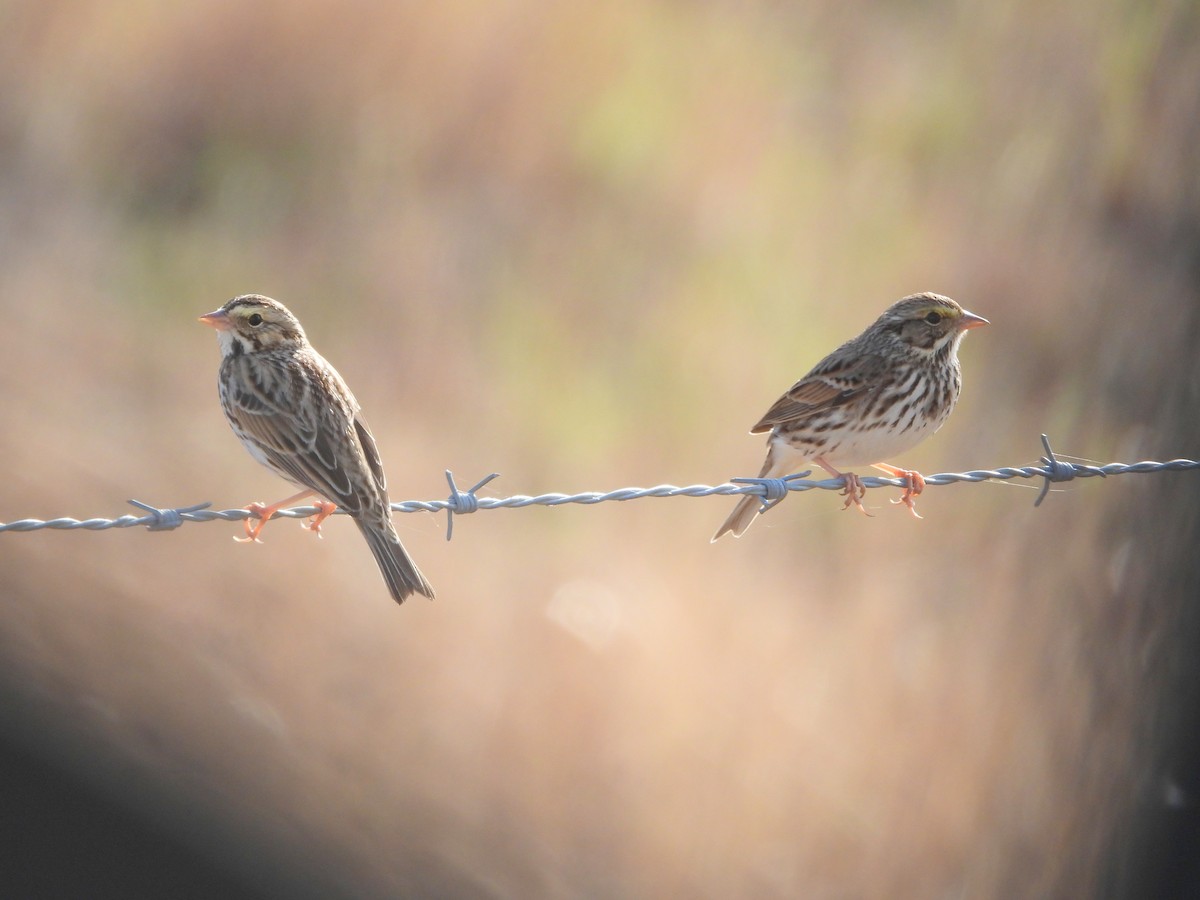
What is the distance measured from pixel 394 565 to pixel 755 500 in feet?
6.96

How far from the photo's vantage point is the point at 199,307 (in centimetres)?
1429

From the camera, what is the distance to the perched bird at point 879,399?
7672 millimetres

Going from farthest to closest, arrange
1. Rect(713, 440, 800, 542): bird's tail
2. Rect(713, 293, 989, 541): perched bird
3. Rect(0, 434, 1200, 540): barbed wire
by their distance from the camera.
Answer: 1. Rect(713, 440, 800, 542): bird's tail
2. Rect(713, 293, 989, 541): perched bird
3. Rect(0, 434, 1200, 540): barbed wire

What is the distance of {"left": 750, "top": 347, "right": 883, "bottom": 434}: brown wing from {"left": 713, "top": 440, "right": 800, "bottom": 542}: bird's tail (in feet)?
0.70

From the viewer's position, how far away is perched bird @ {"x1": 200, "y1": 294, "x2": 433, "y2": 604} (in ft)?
22.3

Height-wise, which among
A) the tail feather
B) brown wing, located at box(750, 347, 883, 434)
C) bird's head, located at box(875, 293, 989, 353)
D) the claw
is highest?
bird's head, located at box(875, 293, 989, 353)

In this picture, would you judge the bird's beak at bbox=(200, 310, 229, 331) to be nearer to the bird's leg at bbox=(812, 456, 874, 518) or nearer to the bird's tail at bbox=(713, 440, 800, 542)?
the bird's tail at bbox=(713, 440, 800, 542)

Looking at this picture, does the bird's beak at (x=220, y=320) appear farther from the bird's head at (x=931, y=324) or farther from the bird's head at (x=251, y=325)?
the bird's head at (x=931, y=324)

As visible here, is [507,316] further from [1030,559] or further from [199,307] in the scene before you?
[1030,559]

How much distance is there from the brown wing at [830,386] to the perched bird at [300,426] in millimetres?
2155

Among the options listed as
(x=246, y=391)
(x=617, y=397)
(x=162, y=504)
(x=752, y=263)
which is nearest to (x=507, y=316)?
(x=617, y=397)

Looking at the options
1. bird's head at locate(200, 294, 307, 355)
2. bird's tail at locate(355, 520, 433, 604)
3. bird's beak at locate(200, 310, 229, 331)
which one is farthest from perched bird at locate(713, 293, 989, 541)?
bird's beak at locate(200, 310, 229, 331)

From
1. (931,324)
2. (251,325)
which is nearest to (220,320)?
(251,325)

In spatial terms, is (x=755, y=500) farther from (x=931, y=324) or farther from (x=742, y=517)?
(x=931, y=324)
